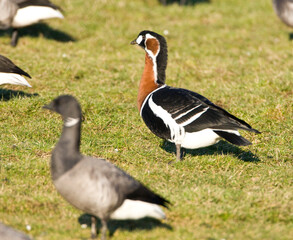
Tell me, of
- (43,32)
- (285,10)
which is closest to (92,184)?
(43,32)

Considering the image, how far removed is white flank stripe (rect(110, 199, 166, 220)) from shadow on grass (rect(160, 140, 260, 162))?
2.75m

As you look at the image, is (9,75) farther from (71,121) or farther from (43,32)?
(43,32)

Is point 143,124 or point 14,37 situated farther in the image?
point 14,37

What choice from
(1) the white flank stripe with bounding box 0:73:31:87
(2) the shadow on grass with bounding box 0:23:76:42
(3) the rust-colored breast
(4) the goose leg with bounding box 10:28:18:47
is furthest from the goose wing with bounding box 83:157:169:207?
(2) the shadow on grass with bounding box 0:23:76:42

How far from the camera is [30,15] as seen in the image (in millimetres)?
11609

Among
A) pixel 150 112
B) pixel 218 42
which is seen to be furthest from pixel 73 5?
pixel 150 112

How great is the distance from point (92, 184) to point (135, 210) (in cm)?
52

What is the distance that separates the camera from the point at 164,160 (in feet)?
23.4

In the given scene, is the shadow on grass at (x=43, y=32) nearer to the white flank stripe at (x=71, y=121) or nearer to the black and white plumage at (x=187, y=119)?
the black and white plumage at (x=187, y=119)

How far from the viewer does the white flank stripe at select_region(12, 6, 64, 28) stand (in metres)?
11.5

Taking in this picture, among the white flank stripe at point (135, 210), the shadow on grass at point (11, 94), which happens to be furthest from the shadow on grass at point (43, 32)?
the white flank stripe at point (135, 210)

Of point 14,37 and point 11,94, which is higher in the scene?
point 14,37

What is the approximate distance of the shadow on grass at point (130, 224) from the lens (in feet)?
17.1

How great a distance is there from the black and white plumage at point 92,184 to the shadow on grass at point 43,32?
803cm
